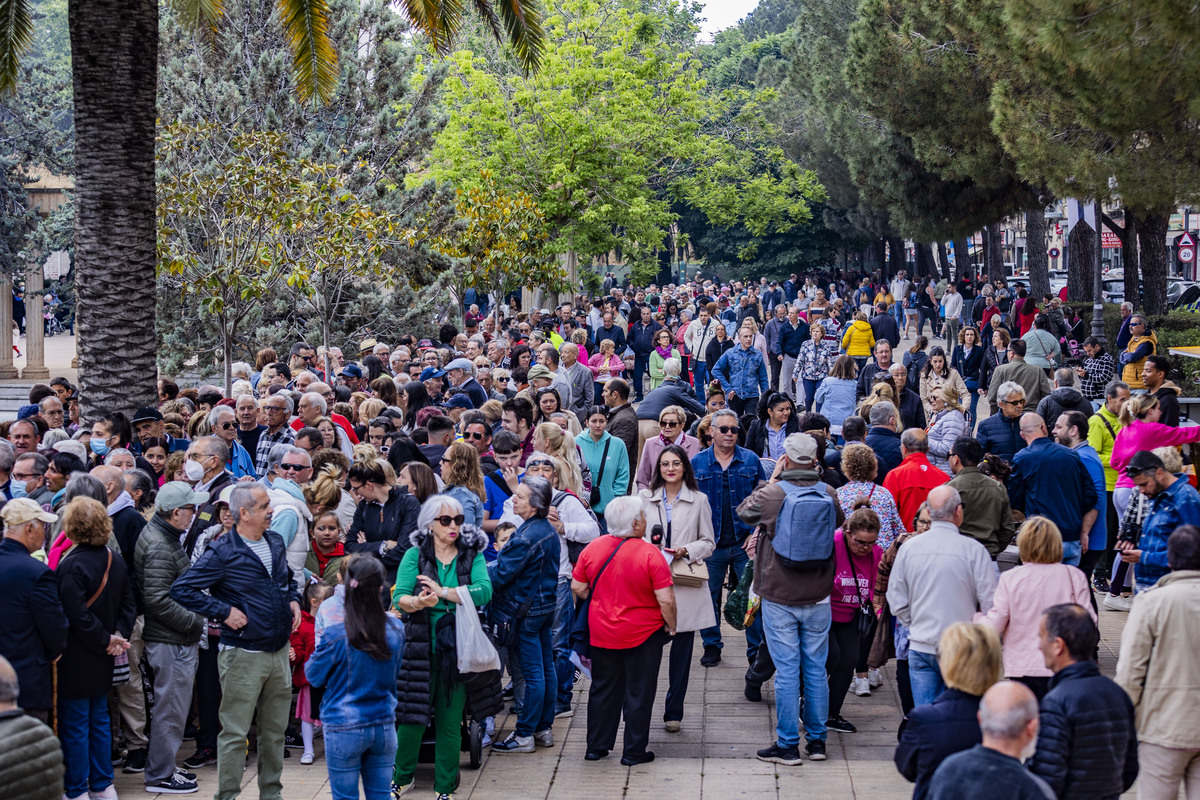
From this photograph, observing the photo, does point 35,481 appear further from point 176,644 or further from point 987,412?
point 987,412

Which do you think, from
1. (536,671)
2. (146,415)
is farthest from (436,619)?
(146,415)

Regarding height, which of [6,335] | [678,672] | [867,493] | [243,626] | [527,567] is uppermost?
[6,335]

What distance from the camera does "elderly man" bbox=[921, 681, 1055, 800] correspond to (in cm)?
412

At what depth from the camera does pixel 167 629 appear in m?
7.14

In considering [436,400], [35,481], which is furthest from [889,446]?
[35,481]

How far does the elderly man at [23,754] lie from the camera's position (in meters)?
4.40

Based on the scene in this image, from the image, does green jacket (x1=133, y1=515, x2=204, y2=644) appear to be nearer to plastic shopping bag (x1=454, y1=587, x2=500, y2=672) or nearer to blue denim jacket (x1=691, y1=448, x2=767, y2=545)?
plastic shopping bag (x1=454, y1=587, x2=500, y2=672)

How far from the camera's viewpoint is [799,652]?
7.50 meters

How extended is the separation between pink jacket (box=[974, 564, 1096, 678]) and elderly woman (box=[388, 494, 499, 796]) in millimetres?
2777

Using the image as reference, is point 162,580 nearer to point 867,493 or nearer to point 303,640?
point 303,640

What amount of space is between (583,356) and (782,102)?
127 ft

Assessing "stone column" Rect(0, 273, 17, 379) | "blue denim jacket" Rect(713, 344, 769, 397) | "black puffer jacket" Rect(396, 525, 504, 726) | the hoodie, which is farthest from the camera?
"stone column" Rect(0, 273, 17, 379)

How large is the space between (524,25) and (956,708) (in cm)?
1003

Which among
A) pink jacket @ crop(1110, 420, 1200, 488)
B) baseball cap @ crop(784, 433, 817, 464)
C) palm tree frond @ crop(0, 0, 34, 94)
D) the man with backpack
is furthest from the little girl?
palm tree frond @ crop(0, 0, 34, 94)
